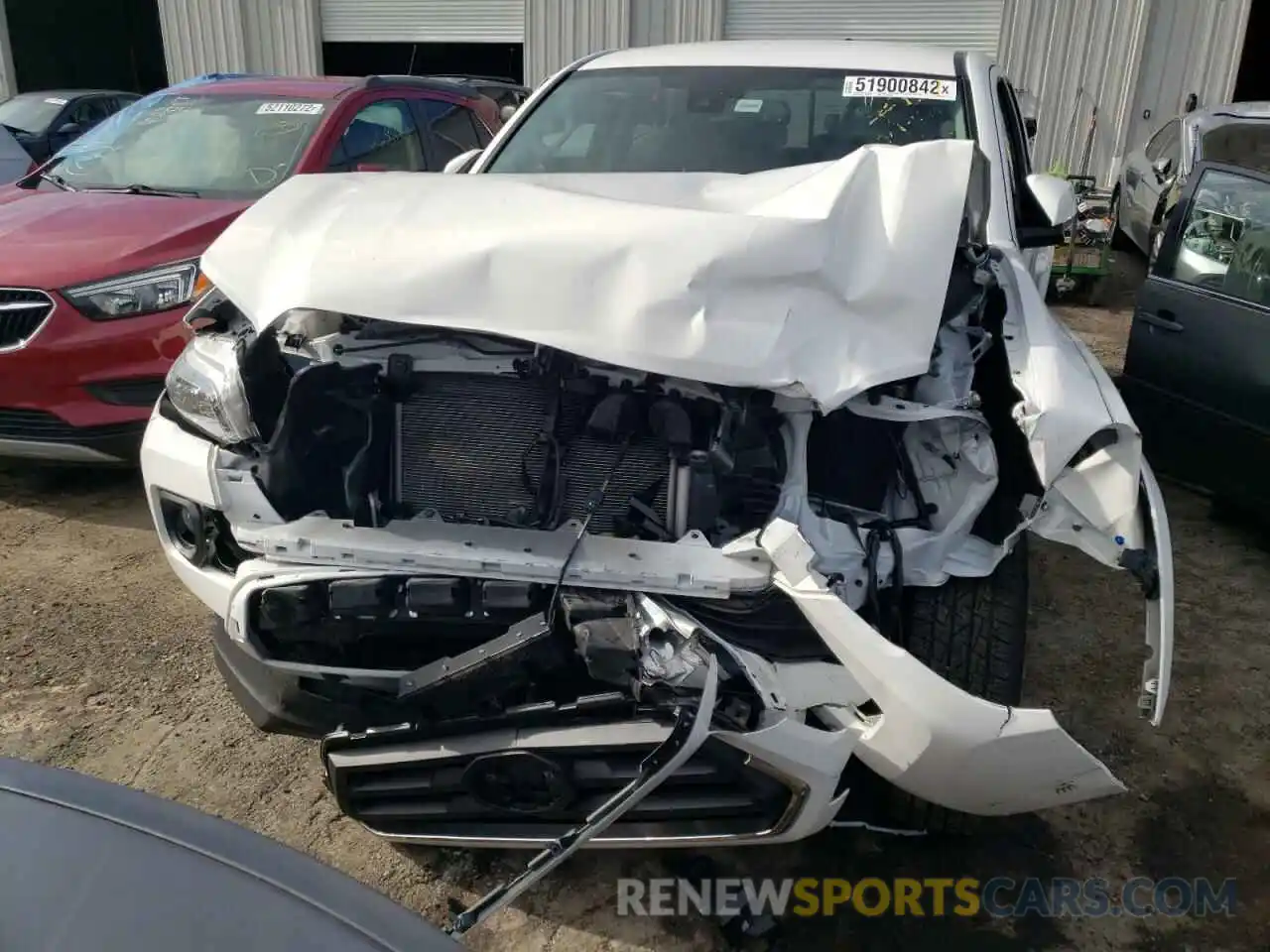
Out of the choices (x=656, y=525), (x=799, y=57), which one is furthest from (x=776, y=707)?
(x=799, y=57)

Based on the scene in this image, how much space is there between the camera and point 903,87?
11.4 ft

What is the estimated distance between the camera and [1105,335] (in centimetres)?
752

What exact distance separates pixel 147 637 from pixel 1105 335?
6.85 meters

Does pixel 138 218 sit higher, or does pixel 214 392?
pixel 214 392

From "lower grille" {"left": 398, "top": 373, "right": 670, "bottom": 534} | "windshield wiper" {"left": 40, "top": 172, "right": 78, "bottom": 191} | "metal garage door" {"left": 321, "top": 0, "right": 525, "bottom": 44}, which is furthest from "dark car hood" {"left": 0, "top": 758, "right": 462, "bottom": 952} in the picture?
"metal garage door" {"left": 321, "top": 0, "right": 525, "bottom": 44}

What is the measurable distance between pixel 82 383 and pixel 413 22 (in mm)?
11982

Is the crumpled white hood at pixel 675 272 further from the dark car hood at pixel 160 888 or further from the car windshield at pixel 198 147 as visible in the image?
the car windshield at pixel 198 147

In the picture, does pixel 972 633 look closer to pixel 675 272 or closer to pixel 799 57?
pixel 675 272

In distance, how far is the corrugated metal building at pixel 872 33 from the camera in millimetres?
11312

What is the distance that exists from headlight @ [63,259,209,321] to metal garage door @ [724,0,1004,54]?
9638 mm

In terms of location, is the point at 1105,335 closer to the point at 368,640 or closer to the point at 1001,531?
the point at 1001,531

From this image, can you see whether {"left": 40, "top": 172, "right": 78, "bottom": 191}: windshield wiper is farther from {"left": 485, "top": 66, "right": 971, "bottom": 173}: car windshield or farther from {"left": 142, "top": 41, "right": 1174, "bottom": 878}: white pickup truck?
{"left": 142, "top": 41, "right": 1174, "bottom": 878}: white pickup truck

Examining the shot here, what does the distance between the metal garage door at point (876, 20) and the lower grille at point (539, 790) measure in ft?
37.7

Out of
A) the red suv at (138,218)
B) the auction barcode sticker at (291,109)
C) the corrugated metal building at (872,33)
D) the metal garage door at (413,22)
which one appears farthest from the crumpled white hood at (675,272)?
the metal garage door at (413,22)
